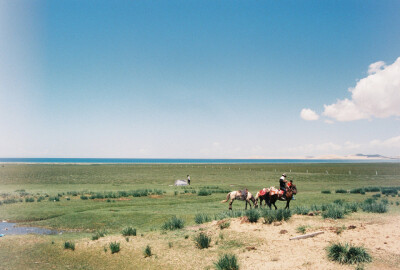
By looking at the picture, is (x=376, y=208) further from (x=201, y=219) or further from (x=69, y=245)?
(x=69, y=245)

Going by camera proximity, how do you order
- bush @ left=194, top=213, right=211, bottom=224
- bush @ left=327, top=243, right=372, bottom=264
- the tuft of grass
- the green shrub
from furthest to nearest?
1. bush @ left=194, top=213, right=211, bottom=224
2. the green shrub
3. the tuft of grass
4. bush @ left=327, top=243, right=372, bottom=264

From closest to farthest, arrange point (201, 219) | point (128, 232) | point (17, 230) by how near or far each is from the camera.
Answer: point (128, 232) < point (201, 219) < point (17, 230)

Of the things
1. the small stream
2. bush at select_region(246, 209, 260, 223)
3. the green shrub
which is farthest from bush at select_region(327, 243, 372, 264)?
the small stream

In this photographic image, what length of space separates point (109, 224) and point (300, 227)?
48.3 ft

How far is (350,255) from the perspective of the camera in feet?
35.4

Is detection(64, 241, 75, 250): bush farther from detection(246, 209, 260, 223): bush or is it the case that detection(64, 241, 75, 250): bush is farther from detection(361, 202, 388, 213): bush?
detection(361, 202, 388, 213): bush

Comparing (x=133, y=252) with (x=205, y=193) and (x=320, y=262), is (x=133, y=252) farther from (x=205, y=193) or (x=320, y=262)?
(x=205, y=193)

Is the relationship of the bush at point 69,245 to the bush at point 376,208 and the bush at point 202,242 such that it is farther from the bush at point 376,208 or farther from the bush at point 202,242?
the bush at point 376,208

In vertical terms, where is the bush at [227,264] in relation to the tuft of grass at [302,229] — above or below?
below

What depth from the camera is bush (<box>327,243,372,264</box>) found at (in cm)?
1066

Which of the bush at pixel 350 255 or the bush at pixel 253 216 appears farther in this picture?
the bush at pixel 253 216

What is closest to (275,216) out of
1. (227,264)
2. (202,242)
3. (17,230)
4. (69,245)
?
(202,242)

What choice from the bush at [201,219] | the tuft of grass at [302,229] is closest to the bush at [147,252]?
the bush at [201,219]

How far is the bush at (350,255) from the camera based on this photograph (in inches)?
420
